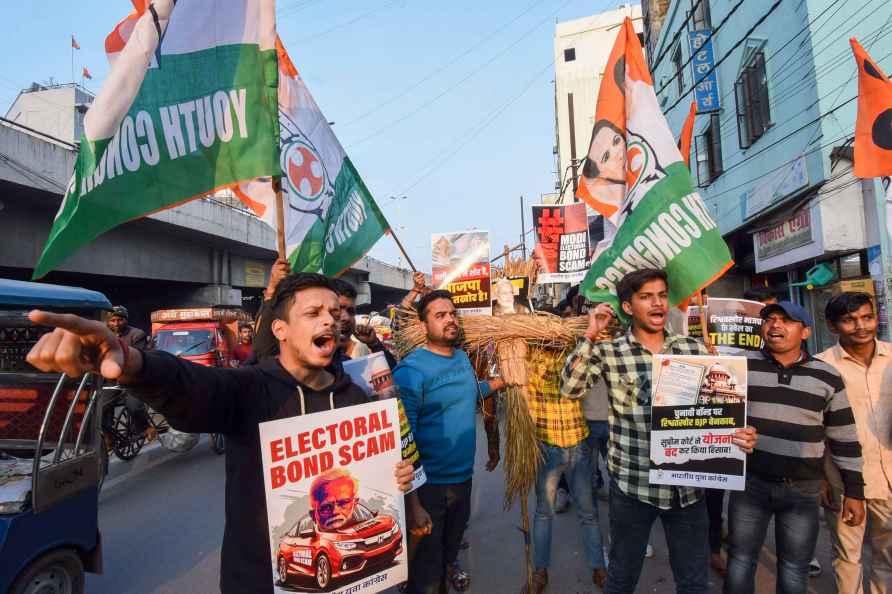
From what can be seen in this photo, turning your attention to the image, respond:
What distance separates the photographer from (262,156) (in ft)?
9.57

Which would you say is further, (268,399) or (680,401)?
(680,401)

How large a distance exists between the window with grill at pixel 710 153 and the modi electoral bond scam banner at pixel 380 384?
46.2 feet

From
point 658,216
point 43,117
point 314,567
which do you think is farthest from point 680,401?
point 43,117

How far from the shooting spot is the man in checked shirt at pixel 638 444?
2.45m

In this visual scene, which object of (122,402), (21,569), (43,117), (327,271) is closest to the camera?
(21,569)

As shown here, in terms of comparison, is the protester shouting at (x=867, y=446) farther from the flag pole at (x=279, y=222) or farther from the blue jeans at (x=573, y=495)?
the flag pole at (x=279, y=222)

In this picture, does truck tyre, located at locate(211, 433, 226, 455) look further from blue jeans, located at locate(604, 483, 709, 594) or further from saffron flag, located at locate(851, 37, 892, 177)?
saffron flag, located at locate(851, 37, 892, 177)

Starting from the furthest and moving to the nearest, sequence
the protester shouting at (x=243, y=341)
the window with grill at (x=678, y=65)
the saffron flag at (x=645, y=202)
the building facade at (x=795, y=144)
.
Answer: the window with grill at (x=678, y=65) < the protester shouting at (x=243, y=341) < the building facade at (x=795, y=144) < the saffron flag at (x=645, y=202)

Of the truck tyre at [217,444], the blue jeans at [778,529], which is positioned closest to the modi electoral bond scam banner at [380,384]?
the blue jeans at [778,529]

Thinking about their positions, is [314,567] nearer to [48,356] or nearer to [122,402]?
[48,356]

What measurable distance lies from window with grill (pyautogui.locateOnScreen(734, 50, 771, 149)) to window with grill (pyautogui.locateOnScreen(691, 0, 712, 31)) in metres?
3.09

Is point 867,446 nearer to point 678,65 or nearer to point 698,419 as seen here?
point 698,419

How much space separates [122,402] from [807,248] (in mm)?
11802

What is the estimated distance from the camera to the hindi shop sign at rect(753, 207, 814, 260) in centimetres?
963
